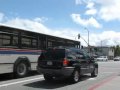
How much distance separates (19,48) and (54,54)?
9.23ft

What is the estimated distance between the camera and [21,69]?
16.5m

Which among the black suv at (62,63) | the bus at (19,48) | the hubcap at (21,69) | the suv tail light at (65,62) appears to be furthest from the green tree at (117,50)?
the suv tail light at (65,62)

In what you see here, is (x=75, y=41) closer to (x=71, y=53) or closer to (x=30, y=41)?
(x=30, y=41)

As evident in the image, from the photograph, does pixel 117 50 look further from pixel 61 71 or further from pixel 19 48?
pixel 61 71

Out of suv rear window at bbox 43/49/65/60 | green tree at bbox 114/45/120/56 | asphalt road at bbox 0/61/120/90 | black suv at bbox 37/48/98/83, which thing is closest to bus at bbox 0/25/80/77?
asphalt road at bbox 0/61/120/90

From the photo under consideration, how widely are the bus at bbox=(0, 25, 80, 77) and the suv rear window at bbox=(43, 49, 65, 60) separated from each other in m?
2.14

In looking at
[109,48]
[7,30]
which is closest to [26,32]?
[7,30]

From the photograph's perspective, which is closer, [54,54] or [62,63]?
[62,63]

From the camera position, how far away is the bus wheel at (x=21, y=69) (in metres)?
16.0

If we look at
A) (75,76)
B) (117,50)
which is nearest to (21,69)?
(75,76)

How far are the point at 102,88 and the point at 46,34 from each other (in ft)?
24.7

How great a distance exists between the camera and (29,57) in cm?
1706

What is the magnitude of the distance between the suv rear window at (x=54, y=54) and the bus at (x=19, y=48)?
214cm

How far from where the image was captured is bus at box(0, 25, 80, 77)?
14.9 metres
